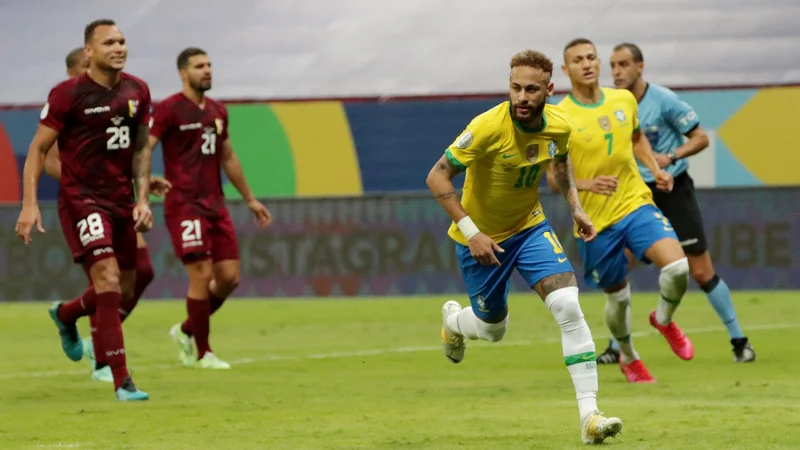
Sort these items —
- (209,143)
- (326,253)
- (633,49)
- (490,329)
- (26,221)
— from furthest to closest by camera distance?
(326,253)
(209,143)
(633,49)
(26,221)
(490,329)

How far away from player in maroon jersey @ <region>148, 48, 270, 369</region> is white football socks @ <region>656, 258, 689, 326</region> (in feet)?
10.9

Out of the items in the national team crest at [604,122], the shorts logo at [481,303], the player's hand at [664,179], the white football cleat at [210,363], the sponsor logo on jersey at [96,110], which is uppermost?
the sponsor logo on jersey at [96,110]

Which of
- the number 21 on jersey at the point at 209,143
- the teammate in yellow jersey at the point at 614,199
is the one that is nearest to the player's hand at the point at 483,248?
the teammate in yellow jersey at the point at 614,199

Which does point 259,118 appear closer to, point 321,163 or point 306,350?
point 321,163

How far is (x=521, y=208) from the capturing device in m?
8.24

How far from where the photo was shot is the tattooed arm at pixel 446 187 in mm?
7781

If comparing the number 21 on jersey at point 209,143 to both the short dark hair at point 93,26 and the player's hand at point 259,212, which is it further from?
the short dark hair at point 93,26

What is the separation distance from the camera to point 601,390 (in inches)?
390

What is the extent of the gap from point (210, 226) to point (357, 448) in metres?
5.30

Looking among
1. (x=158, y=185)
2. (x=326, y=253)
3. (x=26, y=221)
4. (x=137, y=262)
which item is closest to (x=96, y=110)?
(x=26, y=221)

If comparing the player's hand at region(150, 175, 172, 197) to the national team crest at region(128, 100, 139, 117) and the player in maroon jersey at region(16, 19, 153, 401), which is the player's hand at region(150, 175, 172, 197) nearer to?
the player in maroon jersey at region(16, 19, 153, 401)

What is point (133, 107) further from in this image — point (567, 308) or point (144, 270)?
point (567, 308)

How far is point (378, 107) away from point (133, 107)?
12557 mm

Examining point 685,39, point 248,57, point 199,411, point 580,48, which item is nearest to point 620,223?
point 580,48
